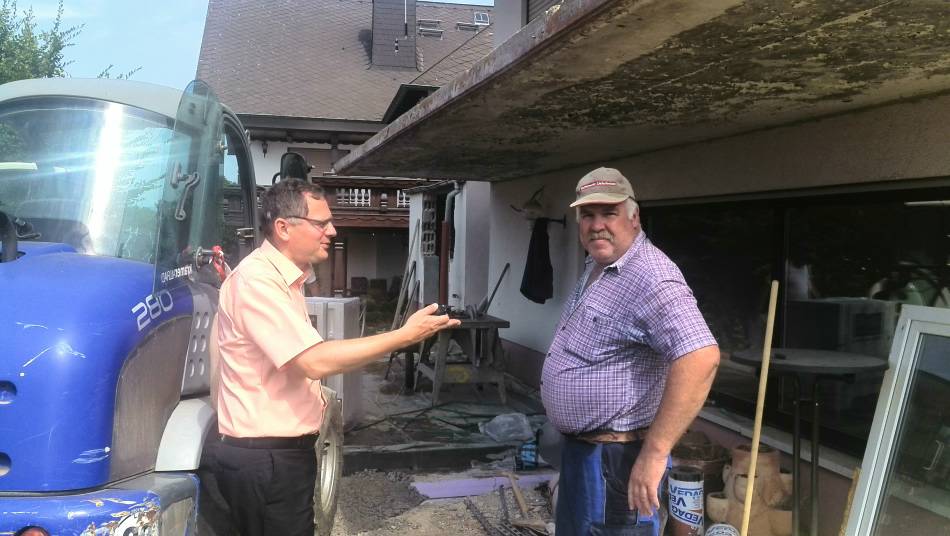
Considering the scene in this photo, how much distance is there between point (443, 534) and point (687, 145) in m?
3.30

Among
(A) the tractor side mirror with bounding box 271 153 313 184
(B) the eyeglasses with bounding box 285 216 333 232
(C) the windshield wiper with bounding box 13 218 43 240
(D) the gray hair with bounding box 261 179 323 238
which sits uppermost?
(A) the tractor side mirror with bounding box 271 153 313 184

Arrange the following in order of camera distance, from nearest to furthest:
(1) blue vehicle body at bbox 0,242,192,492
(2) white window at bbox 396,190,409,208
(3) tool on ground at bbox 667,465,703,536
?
(1) blue vehicle body at bbox 0,242,192,492 < (3) tool on ground at bbox 667,465,703,536 < (2) white window at bbox 396,190,409,208

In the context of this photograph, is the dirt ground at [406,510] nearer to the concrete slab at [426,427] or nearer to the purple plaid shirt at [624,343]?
the concrete slab at [426,427]

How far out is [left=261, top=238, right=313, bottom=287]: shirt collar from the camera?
2420 mm

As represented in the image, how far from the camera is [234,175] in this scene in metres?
3.71

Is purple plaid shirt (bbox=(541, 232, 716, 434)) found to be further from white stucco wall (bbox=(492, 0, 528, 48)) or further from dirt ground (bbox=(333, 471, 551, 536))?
white stucco wall (bbox=(492, 0, 528, 48))

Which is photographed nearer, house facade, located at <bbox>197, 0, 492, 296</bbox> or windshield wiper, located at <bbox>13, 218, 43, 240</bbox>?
windshield wiper, located at <bbox>13, 218, 43, 240</bbox>

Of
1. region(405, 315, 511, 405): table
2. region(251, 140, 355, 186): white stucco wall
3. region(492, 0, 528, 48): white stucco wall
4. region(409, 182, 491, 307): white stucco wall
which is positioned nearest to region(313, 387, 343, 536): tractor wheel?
region(405, 315, 511, 405): table

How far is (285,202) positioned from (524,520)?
2838mm

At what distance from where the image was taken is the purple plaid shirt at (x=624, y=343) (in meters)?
2.22

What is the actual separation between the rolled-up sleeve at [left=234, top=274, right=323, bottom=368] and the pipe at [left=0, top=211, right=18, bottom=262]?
714 millimetres

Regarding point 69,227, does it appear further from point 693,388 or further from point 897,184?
point 897,184

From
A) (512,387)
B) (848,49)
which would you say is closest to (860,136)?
(848,49)

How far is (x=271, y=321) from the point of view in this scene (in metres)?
2.25
